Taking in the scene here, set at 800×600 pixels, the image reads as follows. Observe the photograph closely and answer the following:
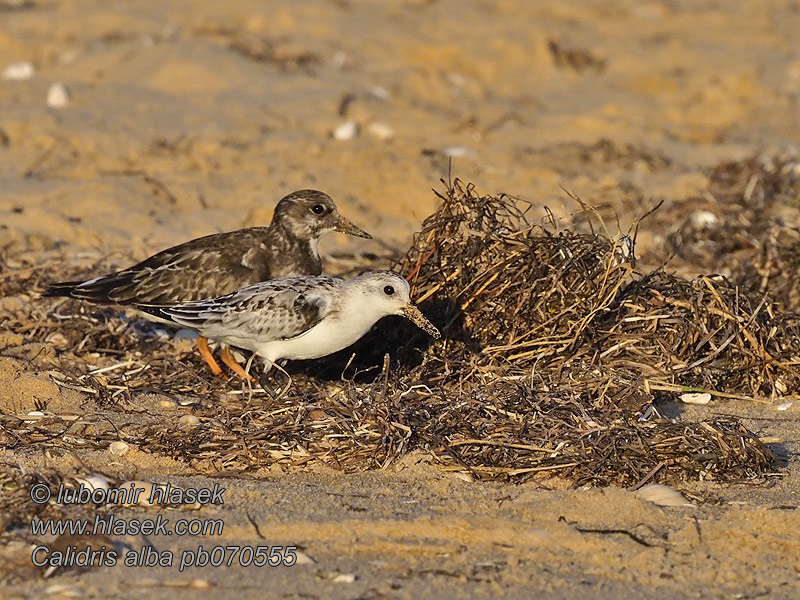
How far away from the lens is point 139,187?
309 inches

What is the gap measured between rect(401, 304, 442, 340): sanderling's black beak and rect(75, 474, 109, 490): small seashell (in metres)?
1.48

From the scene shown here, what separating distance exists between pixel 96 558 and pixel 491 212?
8.66 ft

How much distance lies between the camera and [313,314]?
4.96 m

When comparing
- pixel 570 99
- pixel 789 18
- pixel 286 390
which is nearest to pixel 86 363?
pixel 286 390

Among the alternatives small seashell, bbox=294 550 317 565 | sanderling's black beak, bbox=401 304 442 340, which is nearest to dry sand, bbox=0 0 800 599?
small seashell, bbox=294 550 317 565

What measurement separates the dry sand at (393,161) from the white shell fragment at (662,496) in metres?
0.06

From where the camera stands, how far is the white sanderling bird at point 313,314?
4.94 m

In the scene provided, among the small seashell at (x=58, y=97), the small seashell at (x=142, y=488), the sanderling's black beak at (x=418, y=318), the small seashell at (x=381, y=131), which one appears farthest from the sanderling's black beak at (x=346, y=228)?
the small seashell at (x=58, y=97)

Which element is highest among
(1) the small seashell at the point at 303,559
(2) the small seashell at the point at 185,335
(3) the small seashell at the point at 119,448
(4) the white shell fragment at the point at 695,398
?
(1) the small seashell at the point at 303,559

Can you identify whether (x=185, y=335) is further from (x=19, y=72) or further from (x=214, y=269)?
(x=19, y=72)

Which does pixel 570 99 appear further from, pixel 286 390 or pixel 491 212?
pixel 286 390

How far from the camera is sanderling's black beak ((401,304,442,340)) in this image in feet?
16.2

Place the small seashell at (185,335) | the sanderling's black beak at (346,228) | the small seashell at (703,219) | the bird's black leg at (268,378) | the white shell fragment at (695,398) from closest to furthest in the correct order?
the bird's black leg at (268,378) < the white shell fragment at (695,398) < the small seashell at (185,335) < the sanderling's black beak at (346,228) < the small seashell at (703,219)

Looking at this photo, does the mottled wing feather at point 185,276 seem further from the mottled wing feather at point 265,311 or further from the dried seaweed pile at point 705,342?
the dried seaweed pile at point 705,342
